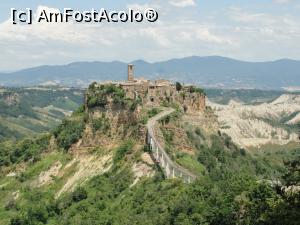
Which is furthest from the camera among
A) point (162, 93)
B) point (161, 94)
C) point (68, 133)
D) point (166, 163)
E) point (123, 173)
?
point (68, 133)

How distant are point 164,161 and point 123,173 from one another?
4.93 metres

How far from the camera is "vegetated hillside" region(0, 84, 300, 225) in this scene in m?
49.2

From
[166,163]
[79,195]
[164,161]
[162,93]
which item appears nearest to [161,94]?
[162,93]

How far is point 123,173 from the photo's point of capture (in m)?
66.1

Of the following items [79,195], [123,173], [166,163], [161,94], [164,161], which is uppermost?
[161,94]

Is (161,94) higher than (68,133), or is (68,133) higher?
(161,94)

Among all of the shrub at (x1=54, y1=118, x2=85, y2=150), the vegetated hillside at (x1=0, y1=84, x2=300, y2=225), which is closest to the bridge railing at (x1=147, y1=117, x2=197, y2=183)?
the vegetated hillside at (x1=0, y1=84, x2=300, y2=225)

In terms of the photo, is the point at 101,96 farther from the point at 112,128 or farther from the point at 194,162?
the point at 194,162

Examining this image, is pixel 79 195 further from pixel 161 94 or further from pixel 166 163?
pixel 161 94

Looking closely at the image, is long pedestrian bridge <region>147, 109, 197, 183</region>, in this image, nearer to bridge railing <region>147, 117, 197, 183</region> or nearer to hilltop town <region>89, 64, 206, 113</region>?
bridge railing <region>147, 117, 197, 183</region>

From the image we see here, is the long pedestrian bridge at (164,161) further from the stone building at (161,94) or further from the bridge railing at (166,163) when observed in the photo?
the stone building at (161,94)

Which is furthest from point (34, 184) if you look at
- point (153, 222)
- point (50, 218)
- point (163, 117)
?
point (153, 222)

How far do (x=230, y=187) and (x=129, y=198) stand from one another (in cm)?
1427

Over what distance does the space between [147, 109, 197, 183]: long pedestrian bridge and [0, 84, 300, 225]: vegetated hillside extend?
2.28 feet
